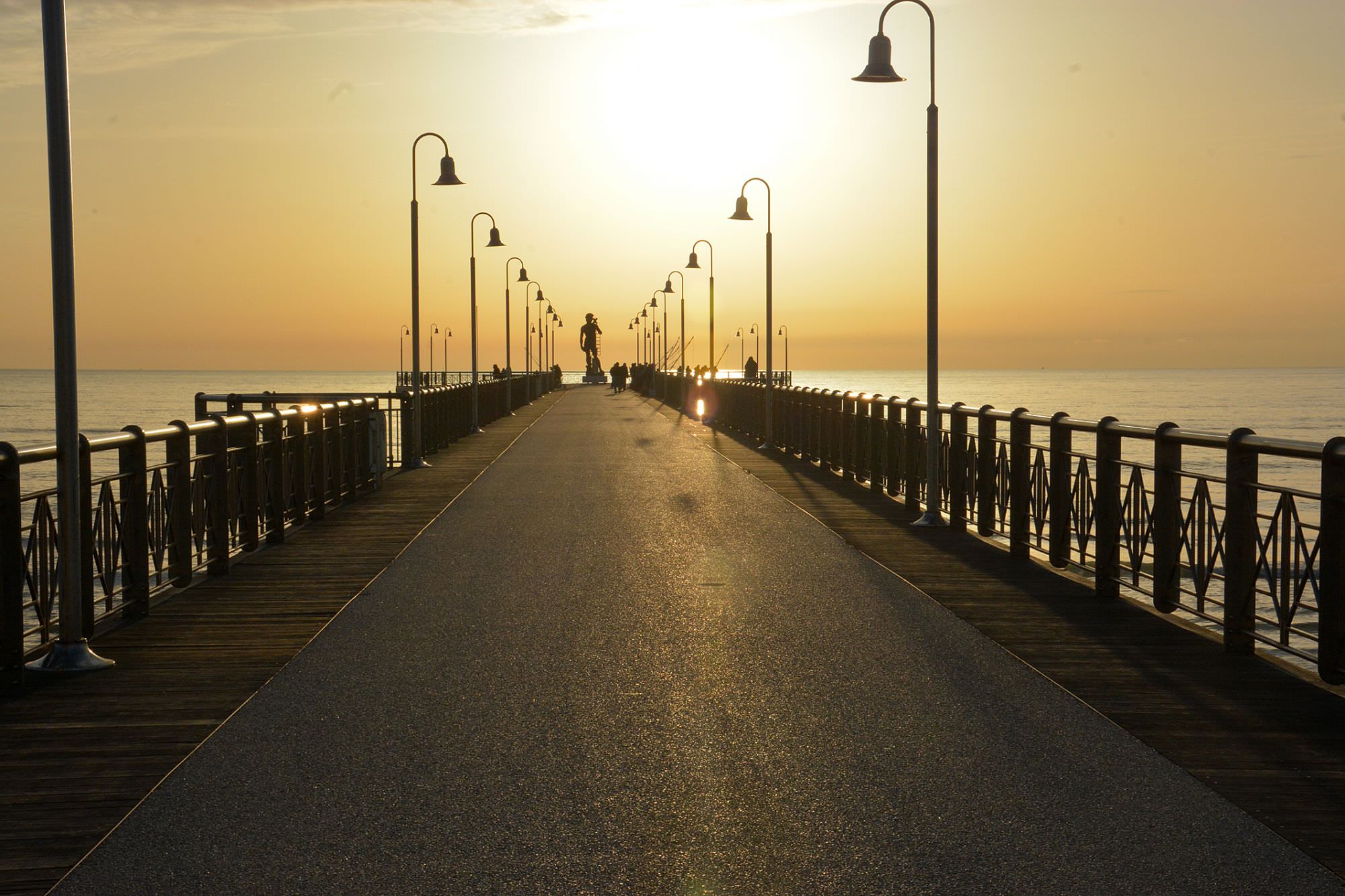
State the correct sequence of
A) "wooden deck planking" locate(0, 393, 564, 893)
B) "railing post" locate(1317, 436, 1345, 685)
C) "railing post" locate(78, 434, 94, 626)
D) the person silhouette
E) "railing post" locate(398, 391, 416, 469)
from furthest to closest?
1. the person silhouette
2. "railing post" locate(398, 391, 416, 469)
3. "railing post" locate(78, 434, 94, 626)
4. "railing post" locate(1317, 436, 1345, 685)
5. "wooden deck planking" locate(0, 393, 564, 893)

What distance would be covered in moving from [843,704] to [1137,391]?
190 meters

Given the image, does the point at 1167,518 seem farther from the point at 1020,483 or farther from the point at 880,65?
the point at 880,65

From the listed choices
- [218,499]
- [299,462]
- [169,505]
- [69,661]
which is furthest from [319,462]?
[69,661]

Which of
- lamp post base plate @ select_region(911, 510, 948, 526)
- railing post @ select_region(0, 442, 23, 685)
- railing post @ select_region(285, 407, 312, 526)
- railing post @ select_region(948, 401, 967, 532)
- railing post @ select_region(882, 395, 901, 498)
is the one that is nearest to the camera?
railing post @ select_region(0, 442, 23, 685)

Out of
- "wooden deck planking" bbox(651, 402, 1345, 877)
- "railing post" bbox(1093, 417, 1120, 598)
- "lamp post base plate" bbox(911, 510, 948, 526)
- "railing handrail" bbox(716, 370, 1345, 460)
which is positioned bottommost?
"wooden deck planking" bbox(651, 402, 1345, 877)

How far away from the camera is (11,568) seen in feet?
22.2

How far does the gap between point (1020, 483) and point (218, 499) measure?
22.5 feet

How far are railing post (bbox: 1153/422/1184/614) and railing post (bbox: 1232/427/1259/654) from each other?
2.91 ft

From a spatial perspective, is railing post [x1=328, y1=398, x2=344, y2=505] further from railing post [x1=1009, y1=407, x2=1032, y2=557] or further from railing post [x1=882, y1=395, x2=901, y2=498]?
railing post [x1=1009, y1=407, x2=1032, y2=557]

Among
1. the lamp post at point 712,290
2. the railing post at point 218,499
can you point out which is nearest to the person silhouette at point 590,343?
the lamp post at point 712,290

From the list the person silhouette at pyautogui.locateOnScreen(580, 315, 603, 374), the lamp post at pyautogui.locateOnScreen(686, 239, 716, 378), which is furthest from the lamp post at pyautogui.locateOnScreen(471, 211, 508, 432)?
the person silhouette at pyautogui.locateOnScreen(580, 315, 603, 374)

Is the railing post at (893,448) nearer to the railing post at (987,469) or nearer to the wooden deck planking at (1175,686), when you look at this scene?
the railing post at (987,469)

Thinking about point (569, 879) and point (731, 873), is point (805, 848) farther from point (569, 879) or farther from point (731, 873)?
point (569, 879)

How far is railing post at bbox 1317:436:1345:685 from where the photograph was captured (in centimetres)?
633
